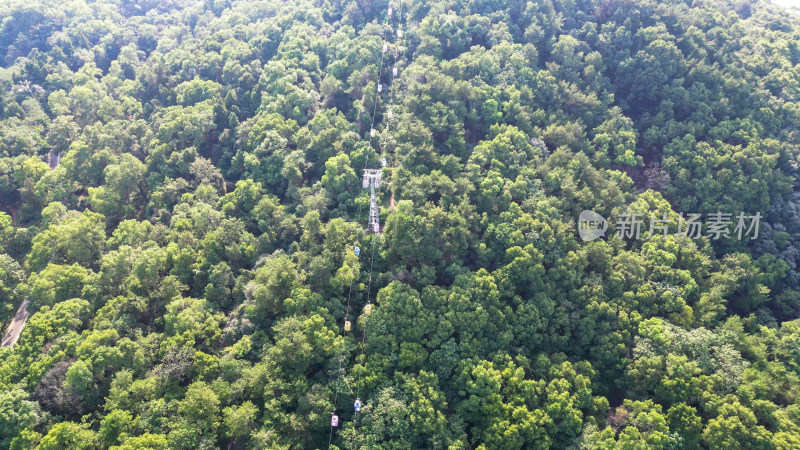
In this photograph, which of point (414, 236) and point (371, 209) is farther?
point (371, 209)

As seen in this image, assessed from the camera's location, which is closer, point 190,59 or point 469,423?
point 469,423

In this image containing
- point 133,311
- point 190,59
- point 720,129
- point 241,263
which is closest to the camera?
point 133,311

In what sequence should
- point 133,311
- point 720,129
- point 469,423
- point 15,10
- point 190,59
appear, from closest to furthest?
1. point 469,423
2. point 133,311
3. point 720,129
4. point 190,59
5. point 15,10

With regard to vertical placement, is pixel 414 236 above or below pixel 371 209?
below

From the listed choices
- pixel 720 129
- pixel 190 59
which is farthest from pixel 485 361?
pixel 190 59

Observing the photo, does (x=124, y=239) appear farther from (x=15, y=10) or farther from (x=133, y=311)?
(x=15, y=10)

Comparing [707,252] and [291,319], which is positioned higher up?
[707,252]

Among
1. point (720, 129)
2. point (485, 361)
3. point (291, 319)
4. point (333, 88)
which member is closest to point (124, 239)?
point (291, 319)

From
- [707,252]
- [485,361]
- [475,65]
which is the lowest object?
[485,361]
